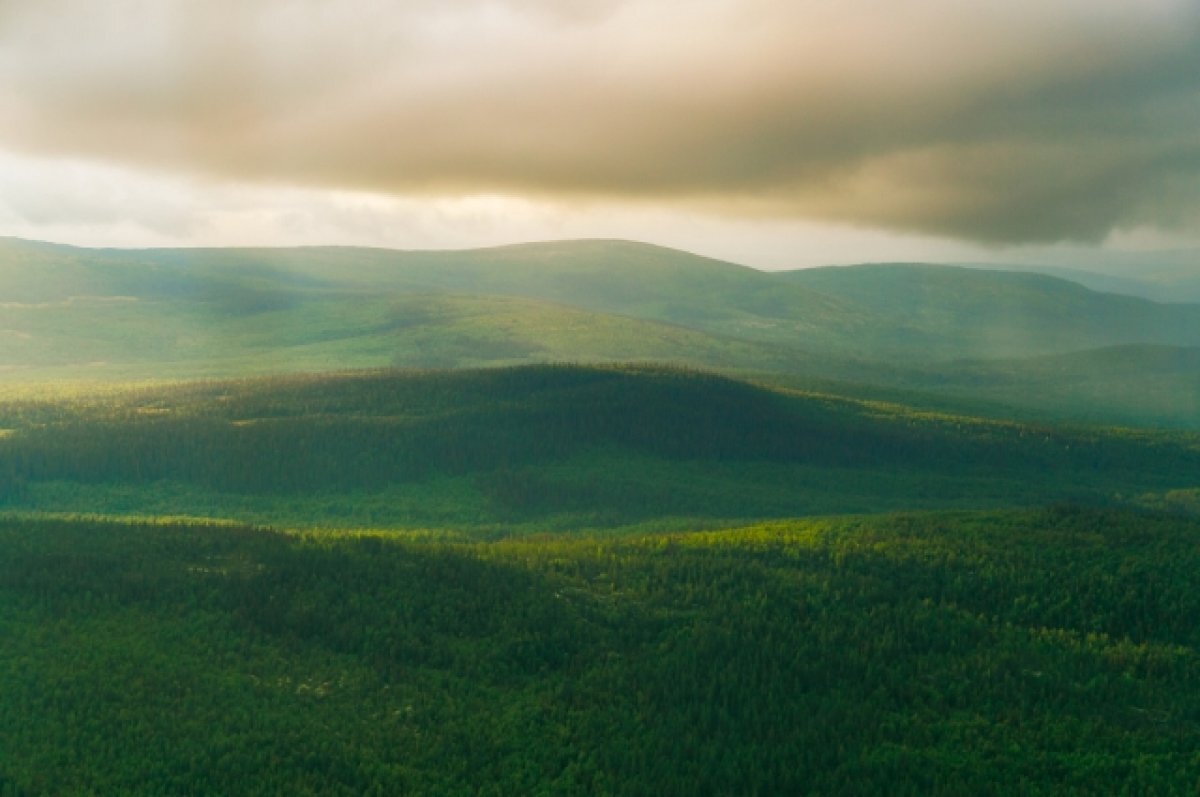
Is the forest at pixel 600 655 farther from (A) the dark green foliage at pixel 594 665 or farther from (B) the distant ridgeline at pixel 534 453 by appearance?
(B) the distant ridgeline at pixel 534 453

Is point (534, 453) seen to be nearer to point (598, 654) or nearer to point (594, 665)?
point (598, 654)

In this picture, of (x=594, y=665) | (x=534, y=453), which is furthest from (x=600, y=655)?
(x=534, y=453)

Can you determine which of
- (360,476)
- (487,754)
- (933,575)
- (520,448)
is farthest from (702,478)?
(487,754)

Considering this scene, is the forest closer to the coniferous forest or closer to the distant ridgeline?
the coniferous forest

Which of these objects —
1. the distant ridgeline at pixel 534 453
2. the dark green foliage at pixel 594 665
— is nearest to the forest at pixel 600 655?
the dark green foliage at pixel 594 665

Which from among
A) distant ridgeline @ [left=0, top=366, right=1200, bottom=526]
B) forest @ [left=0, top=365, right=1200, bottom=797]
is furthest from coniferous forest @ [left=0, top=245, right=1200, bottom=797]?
distant ridgeline @ [left=0, top=366, right=1200, bottom=526]
